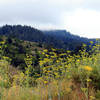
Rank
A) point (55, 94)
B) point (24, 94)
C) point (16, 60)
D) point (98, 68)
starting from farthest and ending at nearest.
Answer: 1. point (16, 60)
2. point (98, 68)
3. point (55, 94)
4. point (24, 94)

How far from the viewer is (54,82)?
338cm

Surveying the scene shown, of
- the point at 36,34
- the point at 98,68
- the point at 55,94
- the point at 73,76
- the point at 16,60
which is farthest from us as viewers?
the point at 36,34

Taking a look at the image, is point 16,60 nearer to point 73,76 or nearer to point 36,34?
point 73,76

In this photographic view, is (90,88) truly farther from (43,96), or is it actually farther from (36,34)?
(36,34)

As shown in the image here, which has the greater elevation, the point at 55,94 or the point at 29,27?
the point at 29,27

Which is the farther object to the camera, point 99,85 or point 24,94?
point 99,85

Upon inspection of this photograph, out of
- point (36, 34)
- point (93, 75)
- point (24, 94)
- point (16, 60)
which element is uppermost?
point (36, 34)

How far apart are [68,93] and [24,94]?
3.08 ft

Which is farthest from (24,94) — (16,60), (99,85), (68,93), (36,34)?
(36,34)

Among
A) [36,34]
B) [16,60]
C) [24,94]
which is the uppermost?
[36,34]

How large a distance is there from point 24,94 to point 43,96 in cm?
46

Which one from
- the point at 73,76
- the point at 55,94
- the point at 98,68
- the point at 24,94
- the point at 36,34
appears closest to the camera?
the point at 24,94

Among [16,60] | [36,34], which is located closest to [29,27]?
[36,34]

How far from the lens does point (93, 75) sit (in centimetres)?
358
